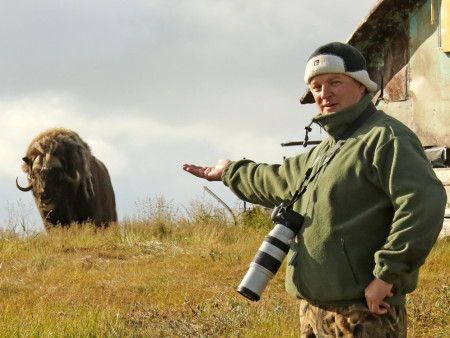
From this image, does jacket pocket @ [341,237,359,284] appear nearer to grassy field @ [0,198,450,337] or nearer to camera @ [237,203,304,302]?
camera @ [237,203,304,302]

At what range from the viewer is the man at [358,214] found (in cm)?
304

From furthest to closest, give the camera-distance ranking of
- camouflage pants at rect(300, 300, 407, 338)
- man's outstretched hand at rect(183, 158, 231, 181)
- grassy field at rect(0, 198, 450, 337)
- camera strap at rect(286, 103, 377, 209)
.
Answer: grassy field at rect(0, 198, 450, 337), man's outstretched hand at rect(183, 158, 231, 181), camera strap at rect(286, 103, 377, 209), camouflage pants at rect(300, 300, 407, 338)

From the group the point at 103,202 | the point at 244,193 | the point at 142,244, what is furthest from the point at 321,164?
the point at 103,202

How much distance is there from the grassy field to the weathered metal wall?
283 cm

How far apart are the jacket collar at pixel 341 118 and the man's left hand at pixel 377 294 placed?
784mm

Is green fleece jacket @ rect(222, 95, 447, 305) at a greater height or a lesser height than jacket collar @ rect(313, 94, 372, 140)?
lesser

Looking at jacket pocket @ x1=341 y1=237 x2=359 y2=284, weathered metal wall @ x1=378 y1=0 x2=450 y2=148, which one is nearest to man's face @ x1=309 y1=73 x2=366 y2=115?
jacket pocket @ x1=341 y1=237 x2=359 y2=284

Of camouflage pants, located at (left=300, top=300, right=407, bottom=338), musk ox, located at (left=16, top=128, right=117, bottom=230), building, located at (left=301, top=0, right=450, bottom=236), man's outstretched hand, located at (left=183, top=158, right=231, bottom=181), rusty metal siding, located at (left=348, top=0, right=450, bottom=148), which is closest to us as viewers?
camouflage pants, located at (left=300, top=300, right=407, bottom=338)

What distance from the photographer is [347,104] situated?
11.3 ft

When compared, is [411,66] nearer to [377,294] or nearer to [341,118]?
[341,118]

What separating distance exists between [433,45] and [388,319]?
427 inches

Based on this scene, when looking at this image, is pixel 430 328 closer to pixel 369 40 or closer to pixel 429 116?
pixel 429 116

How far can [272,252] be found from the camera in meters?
3.48

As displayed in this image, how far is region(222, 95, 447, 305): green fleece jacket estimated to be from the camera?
3.03 m
